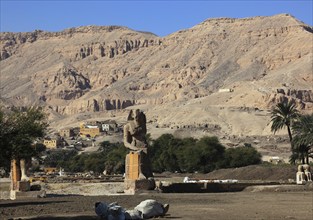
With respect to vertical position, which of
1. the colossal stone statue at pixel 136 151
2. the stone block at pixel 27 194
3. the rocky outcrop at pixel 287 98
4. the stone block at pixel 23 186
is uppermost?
the rocky outcrop at pixel 287 98

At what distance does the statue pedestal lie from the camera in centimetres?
3068

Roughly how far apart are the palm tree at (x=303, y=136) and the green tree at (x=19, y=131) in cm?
2835

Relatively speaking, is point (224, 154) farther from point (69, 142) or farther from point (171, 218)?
point (69, 142)

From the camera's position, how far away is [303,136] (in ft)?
169

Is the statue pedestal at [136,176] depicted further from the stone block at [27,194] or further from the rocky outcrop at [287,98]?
the rocky outcrop at [287,98]

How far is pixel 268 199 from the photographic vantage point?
27328mm

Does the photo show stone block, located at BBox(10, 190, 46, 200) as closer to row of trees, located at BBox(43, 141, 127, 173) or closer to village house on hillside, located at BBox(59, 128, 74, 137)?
row of trees, located at BBox(43, 141, 127, 173)

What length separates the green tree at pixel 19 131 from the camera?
75.8 ft

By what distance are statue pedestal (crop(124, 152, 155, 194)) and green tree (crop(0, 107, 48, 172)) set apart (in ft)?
19.5

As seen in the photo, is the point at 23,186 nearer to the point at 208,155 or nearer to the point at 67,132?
the point at 208,155

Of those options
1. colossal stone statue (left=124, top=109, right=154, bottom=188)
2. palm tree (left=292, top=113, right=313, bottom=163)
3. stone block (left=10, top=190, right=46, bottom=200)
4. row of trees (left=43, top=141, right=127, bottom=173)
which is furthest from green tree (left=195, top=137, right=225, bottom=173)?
stone block (left=10, top=190, right=46, bottom=200)

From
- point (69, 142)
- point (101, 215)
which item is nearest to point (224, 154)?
point (101, 215)

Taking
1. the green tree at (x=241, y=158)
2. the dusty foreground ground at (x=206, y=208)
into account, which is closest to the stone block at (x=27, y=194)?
the dusty foreground ground at (x=206, y=208)

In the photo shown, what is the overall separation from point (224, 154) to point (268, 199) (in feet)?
164
